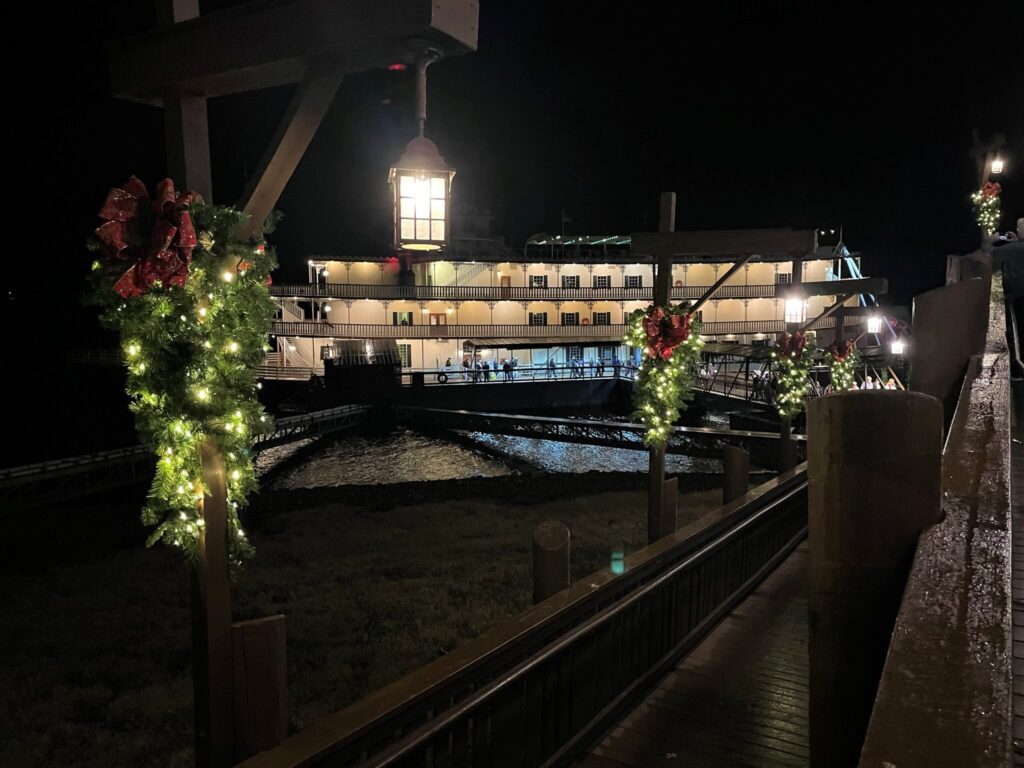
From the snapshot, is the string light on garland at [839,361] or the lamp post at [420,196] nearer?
the lamp post at [420,196]

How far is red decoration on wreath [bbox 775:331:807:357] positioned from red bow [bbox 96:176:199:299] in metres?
13.7

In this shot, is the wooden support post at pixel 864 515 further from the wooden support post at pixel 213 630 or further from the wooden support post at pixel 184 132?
the wooden support post at pixel 184 132

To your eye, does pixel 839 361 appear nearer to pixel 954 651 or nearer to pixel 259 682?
pixel 259 682

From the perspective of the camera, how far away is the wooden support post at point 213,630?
3414 mm

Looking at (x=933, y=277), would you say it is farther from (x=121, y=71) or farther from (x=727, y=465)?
(x=121, y=71)

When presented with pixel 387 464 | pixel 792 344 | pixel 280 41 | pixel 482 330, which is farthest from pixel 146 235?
pixel 482 330

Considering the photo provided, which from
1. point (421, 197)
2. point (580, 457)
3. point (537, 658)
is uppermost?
point (421, 197)

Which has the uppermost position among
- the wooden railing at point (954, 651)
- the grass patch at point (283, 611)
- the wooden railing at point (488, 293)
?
the wooden railing at point (488, 293)

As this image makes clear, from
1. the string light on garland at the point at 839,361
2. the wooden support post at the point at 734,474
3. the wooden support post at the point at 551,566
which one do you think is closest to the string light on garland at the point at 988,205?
the string light on garland at the point at 839,361

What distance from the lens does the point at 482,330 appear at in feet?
149

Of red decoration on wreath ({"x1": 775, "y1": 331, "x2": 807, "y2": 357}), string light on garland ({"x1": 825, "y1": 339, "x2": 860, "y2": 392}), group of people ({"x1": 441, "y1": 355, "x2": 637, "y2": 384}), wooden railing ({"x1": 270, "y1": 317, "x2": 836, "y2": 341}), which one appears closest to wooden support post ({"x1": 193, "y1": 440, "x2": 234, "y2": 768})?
red decoration on wreath ({"x1": 775, "y1": 331, "x2": 807, "y2": 357})

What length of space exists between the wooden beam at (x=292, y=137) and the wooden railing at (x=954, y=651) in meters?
3.27

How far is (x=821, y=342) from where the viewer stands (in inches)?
1731

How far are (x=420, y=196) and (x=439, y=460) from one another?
746 inches
